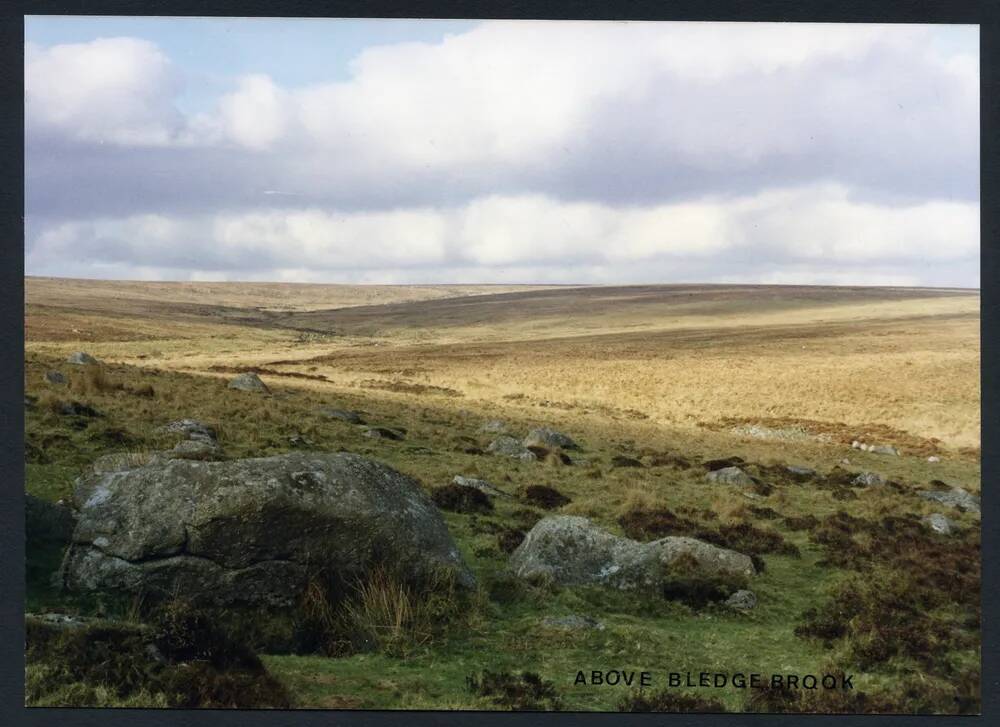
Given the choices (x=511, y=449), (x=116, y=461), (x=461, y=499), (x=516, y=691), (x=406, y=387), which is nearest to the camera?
(x=516, y=691)

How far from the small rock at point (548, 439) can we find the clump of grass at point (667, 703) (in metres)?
13.7

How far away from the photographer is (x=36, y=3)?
9203 mm

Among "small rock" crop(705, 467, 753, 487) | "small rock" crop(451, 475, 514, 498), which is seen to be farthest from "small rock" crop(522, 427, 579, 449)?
"small rock" crop(451, 475, 514, 498)

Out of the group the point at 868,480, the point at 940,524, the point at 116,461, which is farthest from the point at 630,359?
the point at 116,461

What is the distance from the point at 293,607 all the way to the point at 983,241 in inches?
331

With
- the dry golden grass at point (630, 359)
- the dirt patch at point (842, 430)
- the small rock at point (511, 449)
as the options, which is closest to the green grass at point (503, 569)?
the small rock at point (511, 449)

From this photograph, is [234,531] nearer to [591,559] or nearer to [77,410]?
[591,559]

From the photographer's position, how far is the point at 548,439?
2273 centimetres

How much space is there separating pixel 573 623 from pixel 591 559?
120 centimetres

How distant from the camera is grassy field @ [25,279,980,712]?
8.73 meters

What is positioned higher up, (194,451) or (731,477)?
(194,451)

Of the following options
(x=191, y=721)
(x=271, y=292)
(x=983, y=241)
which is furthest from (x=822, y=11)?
(x=271, y=292)

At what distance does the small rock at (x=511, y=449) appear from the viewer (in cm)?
1988

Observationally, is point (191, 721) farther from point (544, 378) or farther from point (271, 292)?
point (271, 292)
